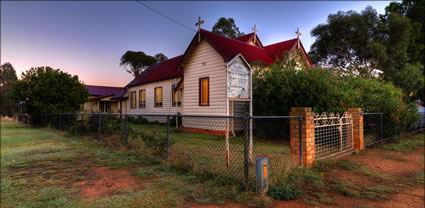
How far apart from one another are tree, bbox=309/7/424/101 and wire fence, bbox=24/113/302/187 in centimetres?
1306

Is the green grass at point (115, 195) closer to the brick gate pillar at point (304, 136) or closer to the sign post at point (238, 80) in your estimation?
the brick gate pillar at point (304, 136)

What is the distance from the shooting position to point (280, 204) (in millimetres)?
3092

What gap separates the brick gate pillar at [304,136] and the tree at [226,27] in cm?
2489

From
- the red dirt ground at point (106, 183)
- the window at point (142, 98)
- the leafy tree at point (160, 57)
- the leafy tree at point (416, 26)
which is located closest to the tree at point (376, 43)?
the leafy tree at point (416, 26)

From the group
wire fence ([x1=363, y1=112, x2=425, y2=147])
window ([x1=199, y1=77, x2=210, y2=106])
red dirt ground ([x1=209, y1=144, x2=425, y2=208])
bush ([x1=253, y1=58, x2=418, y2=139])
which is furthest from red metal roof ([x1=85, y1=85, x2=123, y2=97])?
red dirt ground ([x1=209, y1=144, x2=425, y2=208])

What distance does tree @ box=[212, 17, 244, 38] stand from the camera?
92.7 ft

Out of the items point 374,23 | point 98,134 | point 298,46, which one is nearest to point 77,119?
point 98,134

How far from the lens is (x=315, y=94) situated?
766 centimetres

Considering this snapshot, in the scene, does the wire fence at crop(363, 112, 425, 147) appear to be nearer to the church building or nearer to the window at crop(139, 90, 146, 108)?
the church building

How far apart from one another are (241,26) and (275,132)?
23.3 metres

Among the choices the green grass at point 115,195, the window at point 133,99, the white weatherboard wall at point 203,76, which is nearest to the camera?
the green grass at point 115,195

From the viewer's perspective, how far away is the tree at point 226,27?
28.2 m

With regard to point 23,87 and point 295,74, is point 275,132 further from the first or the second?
point 23,87

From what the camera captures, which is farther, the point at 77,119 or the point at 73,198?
the point at 77,119
